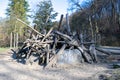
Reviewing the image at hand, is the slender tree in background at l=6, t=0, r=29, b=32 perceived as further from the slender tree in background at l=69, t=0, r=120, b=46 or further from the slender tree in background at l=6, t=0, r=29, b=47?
the slender tree in background at l=69, t=0, r=120, b=46

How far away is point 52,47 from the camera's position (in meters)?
13.4

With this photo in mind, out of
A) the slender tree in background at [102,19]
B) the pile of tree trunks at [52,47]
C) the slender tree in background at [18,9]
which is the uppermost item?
the slender tree in background at [18,9]

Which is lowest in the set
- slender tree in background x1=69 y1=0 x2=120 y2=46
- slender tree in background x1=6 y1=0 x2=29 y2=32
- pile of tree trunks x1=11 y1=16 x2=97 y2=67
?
pile of tree trunks x1=11 y1=16 x2=97 y2=67

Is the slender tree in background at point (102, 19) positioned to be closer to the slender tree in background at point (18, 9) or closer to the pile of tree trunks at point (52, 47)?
the slender tree in background at point (18, 9)

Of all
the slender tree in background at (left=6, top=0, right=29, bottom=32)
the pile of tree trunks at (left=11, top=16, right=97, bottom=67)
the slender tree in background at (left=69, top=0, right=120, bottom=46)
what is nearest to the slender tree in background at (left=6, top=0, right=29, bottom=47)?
the slender tree in background at (left=6, top=0, right=29, bottom=32)

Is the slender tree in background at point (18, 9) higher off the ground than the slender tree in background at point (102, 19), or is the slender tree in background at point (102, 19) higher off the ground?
the slender tree in background at point (18, 9)

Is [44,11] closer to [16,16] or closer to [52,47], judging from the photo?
[16,16]

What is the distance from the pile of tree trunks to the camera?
12.4m

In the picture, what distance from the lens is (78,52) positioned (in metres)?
13.0

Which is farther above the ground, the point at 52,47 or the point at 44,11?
the point at 44,11

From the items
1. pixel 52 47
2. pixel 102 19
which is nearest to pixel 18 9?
pixel 102 19

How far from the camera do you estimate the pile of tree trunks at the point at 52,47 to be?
40.7 ft

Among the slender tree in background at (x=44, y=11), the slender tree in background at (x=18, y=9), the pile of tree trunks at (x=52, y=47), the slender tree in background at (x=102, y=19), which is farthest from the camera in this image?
the slender tree in background at (x=44, y=11)

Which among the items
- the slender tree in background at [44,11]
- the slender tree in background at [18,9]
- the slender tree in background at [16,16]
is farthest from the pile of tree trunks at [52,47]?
the slender tree in background at [44,11]
